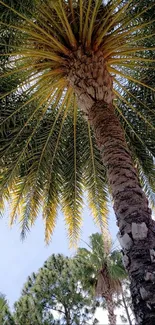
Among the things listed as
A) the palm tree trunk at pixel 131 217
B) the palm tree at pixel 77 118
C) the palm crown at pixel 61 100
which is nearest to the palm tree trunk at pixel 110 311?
the palm crown at pixel 61 100

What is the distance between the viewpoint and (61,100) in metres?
7.90

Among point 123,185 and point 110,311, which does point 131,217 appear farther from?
point 110,311

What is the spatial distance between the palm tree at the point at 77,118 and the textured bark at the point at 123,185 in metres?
0.01

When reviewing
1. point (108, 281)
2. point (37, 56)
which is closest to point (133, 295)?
point (37, 56)

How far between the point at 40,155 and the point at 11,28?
2812mm

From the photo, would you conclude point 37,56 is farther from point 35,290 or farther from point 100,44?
point 35,290

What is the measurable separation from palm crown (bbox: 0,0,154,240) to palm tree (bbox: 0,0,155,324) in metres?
0.02

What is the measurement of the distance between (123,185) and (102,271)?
43.5 ft

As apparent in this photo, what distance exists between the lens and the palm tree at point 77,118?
4.22 metres

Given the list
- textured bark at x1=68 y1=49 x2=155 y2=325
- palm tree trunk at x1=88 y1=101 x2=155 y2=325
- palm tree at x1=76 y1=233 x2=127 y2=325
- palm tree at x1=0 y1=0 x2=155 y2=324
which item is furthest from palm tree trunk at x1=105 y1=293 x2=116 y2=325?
palm tree trunk at x1=88 y1=101 x2=155 y2=325

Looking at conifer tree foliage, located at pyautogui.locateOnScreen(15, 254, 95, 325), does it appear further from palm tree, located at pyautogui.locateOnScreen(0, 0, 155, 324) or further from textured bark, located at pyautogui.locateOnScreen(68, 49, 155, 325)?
textured bark, located at pyautogui.locateOnScreen(68, 49, 155, 325)

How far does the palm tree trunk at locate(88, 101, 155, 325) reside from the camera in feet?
10.7

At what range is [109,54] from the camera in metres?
6.59

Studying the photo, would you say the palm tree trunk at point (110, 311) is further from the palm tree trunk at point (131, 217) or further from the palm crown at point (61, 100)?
the palm tree trunk at point (131, 217)
